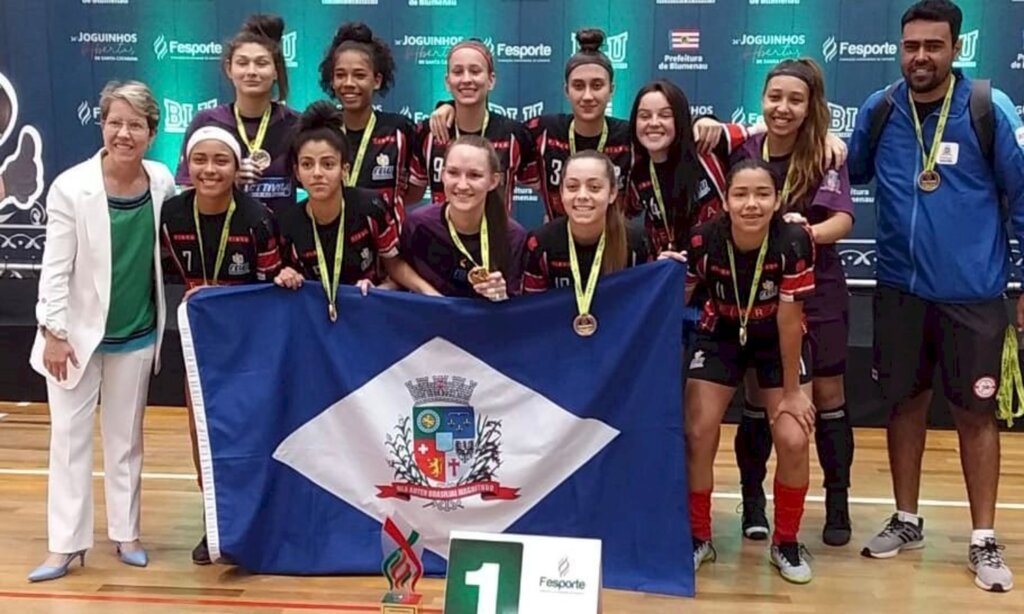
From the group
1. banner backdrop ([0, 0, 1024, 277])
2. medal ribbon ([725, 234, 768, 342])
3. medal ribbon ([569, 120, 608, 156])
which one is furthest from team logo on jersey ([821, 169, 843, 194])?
banner backdrop ([0, 0, 1024, 277])

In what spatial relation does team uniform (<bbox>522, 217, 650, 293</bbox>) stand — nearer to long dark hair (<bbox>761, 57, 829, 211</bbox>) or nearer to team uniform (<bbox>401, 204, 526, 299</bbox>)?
team uniform (<bbox>401, 204, 526, 299</bbox>)

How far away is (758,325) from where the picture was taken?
316cm

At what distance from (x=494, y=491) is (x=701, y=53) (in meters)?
3.58

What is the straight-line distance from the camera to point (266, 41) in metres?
3.49

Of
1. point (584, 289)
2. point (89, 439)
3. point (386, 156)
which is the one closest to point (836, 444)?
point (584, 289)

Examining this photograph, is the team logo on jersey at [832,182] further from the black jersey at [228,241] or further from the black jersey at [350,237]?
the black jersey at [228,241]

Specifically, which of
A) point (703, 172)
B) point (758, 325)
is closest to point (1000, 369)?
point (758, 325)

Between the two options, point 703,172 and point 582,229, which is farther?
point 703,172

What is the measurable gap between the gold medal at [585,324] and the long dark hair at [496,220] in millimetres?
275

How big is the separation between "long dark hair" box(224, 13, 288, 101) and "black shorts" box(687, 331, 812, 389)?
1.78 m

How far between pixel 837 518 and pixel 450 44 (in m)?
3.65

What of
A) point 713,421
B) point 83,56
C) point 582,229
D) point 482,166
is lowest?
point 713,421

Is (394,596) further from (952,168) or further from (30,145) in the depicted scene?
(30,145)

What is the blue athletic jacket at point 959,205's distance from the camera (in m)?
3.20
